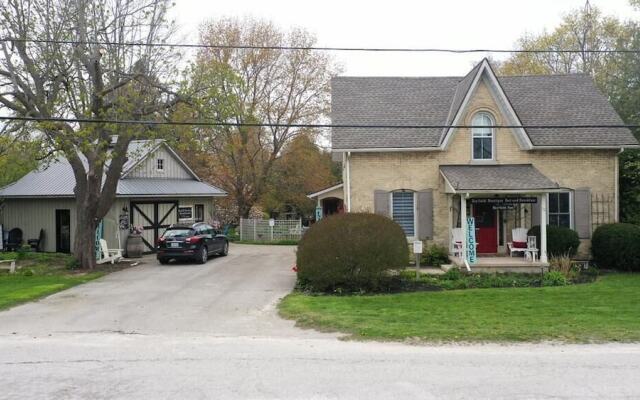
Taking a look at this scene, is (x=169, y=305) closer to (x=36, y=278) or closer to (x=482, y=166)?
(x=36, y=278)

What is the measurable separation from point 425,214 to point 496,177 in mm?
2733

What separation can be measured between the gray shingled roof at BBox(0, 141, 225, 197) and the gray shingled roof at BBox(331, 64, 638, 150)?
9704mm

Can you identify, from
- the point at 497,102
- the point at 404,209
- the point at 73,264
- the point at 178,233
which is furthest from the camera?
the point at 178,233

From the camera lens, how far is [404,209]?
65.5ft

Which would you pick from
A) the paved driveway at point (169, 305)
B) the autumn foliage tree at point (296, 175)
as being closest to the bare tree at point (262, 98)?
the autumn foliage tree at point (296, 175)

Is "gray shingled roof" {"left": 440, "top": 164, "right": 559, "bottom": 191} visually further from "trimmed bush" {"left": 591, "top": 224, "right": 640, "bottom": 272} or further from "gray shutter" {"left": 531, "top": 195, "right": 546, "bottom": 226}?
"trimmed bush" {"left": 591, "top": 224, "right": 640, "bottom": 272}

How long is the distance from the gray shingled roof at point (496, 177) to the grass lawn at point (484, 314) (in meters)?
3.75

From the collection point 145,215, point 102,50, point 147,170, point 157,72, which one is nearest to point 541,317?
point 157,72

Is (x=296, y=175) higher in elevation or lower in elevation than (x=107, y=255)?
higher

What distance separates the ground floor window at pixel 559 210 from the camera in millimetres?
20109

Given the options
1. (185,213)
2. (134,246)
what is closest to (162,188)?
(185,213)

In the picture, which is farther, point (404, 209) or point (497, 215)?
point (497, 215)

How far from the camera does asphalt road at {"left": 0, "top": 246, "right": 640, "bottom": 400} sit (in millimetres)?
6695

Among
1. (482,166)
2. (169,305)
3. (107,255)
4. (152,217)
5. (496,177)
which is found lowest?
(169,305)
